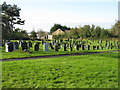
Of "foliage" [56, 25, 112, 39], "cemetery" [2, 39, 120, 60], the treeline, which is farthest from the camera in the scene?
"foliage" [56, 25, 112, 39]

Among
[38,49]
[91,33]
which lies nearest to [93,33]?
[91,33]

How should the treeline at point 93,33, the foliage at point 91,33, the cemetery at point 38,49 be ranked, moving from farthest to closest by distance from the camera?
the foliage at point 91,33
the treeline at point 93,33
the cemetery at point 38,49

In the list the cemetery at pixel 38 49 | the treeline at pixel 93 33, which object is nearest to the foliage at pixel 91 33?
the treeline at pixel 93 33

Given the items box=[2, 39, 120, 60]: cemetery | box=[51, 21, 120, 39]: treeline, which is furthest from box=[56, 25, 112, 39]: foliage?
→ box=[2, 39, 120, 60]: cemetery

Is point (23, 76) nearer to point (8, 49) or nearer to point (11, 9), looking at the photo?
point (8, 49)

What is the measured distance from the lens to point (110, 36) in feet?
170

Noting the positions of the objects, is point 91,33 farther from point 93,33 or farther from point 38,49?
point 38,49

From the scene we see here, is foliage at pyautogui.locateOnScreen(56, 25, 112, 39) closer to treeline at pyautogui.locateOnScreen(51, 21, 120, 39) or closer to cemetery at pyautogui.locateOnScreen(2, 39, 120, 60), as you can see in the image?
treeline at pyautogui.locateOnScreen(51, 21, 120, 39)

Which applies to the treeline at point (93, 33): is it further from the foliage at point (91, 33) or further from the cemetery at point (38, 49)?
the cemetery at point (38, 49)

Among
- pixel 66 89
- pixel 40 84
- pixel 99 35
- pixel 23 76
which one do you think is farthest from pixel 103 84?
pixel 99 35

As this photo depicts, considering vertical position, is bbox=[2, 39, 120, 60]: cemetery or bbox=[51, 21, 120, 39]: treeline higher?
bbox=[51, 21, 120, 39]: treeline

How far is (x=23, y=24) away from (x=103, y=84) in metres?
51.9

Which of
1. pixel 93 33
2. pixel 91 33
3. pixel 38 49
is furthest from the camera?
pixel 91 33

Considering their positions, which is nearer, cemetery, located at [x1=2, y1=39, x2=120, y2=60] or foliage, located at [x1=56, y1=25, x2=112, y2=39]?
cemetery, located at [x1=2, y1=39, x2=120, y2=60]
